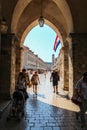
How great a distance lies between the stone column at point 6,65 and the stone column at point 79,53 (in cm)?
293

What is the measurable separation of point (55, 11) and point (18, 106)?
1107cm

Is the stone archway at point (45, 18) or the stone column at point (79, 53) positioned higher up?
the stone archway at point (45, 18)

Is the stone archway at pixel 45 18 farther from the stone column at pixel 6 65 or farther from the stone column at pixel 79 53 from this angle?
the stone column at pixel 79 53

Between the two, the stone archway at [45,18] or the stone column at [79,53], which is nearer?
the stone column at [79,53]

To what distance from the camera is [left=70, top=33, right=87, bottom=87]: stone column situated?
40.7ft

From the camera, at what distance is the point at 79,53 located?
41.0 ft

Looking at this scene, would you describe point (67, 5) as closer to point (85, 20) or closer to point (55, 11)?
point (85, 20)

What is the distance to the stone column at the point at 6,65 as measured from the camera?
12.3 m

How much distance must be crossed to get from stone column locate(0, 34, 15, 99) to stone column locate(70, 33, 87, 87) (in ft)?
9.61

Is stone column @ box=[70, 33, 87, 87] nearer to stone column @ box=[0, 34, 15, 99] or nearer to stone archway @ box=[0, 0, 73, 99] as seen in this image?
stone column @ box=[0, 34, 15, 99]

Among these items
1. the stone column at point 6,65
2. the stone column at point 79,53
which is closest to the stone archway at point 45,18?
the stone column at point 6,65

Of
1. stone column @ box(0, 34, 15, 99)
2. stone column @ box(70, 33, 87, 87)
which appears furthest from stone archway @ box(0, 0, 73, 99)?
stone column @ box(70, 33, 87, 87)

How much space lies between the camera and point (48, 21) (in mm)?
19375

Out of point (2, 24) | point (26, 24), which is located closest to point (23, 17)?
point (26, 24)
